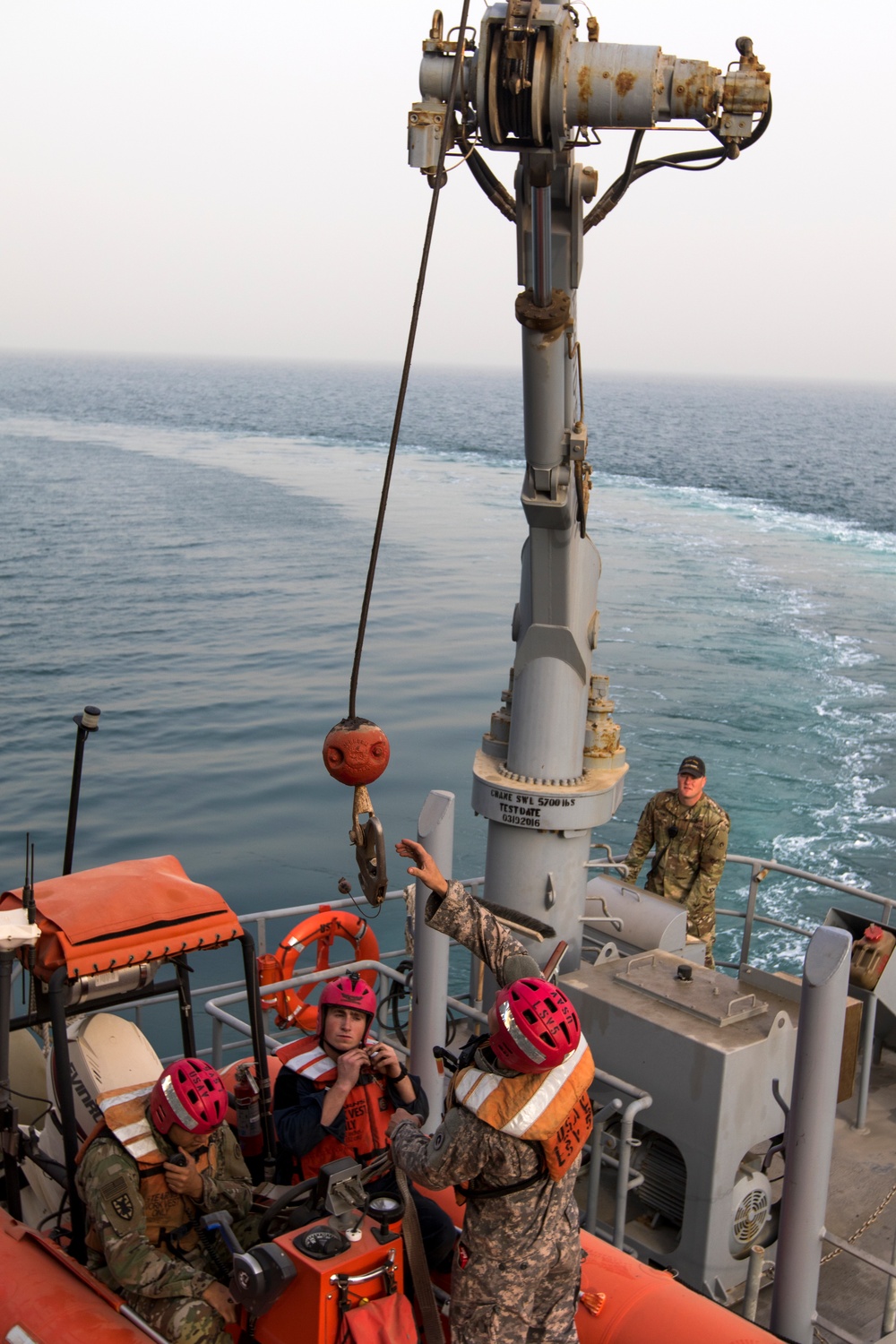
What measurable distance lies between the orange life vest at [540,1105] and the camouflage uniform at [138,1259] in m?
1.16

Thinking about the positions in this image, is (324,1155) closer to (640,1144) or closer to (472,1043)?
(472,1043)

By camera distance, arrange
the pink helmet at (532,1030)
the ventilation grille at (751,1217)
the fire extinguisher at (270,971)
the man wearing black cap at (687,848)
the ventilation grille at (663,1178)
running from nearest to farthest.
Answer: the pink helmet at (532,1030), the ventilation grille at (751,1217), the ventilation grille at (663,1178), the fire extinguisher at (270,971), the man wearing black cap at (687,848)

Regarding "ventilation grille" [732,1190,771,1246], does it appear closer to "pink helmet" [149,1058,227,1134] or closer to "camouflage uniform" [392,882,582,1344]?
"camouflage uniform" [392,882,582,1344]

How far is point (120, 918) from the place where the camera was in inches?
188

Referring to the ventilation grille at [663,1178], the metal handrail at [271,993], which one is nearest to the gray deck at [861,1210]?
the ventilation grille at [663,1178]

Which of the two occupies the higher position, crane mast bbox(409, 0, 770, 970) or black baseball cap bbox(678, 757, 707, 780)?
crane mast bbox(409, 0, 770, 970)

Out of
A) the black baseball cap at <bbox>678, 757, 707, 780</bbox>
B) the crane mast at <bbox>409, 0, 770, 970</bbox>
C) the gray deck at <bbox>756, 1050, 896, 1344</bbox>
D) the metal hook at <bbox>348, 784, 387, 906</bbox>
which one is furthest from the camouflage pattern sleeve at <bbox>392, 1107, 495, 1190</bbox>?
the black baseball cap at <bbox>678, 757, 707, 780</bbox>

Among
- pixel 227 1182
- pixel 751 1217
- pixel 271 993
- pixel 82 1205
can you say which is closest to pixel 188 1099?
pixel 227 1182

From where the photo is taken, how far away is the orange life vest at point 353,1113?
474 cm

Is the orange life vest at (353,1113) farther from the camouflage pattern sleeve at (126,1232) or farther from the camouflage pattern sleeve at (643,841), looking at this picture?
the camouflage pattern sleeve at (643,841)

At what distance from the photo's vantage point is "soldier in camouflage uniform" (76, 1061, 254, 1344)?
4.14m

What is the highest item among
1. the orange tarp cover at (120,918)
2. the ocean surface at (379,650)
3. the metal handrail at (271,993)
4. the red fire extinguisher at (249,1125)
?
the orange tarp cover at (120,918)

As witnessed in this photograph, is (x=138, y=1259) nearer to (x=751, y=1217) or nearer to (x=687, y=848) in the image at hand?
(x=751, y=1217)

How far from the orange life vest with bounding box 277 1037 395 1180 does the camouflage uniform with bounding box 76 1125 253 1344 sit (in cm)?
58
